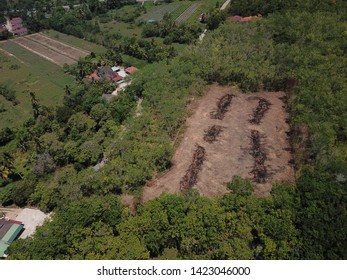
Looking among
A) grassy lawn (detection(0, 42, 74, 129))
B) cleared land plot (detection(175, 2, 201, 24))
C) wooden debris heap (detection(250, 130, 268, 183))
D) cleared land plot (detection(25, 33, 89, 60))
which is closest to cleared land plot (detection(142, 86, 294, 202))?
wooden debris heap (detection(250, 130, 268, 183))

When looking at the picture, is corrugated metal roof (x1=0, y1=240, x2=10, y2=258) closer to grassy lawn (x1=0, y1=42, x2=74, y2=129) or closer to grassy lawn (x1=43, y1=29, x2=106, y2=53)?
grassy lawn (x1=0, y1=42, x2=74, y2=129)

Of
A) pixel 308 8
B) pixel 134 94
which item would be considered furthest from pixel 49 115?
pixel 308 8

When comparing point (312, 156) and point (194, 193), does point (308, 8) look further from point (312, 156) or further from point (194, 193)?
point (194, 193)

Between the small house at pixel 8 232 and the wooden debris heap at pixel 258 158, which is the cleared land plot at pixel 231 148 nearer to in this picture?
the wooden debris heap at pixel 258 158

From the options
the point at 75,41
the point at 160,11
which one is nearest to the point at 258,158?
the point at 75,41

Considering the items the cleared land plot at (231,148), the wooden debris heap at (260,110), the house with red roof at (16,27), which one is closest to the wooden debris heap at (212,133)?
the cleared land plot at (231,148)

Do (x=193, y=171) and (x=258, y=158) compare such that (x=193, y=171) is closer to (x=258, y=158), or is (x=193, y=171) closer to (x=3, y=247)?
(x=258, y=158)
